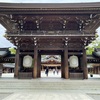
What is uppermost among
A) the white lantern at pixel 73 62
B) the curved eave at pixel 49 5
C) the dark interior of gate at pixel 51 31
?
the curved eave at pixel 49 5

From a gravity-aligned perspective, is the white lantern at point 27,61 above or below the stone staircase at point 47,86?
above

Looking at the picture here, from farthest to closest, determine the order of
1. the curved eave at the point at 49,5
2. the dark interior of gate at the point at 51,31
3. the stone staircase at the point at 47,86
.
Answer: the dark interior of gate at the point at 51,31
the curved eave at the point at 49,5
the stone staircase at the point at 47,86

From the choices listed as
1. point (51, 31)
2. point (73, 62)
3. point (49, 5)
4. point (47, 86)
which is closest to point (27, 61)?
point (51, 31)

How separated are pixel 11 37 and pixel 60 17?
15.6ft

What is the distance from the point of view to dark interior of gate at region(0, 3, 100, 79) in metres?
11.4

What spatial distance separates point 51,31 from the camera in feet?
42.9

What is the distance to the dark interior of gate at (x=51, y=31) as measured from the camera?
1144 centimetres

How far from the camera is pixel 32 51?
1372 cm

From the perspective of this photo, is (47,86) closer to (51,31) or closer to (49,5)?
(51,31)

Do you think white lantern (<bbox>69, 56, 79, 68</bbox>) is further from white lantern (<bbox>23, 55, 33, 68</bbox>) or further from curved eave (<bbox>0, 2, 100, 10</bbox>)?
curved eave (<bbox>0, 2, 100, 10</bbox>)

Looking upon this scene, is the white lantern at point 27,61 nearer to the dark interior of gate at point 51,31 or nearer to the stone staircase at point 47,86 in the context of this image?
the dark interior of gate at point 51,31

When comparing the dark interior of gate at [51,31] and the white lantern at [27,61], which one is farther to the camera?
the white lantern at [27,61]

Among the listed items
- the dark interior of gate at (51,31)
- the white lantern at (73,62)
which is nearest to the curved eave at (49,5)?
the dark interior of gate at (51,31)

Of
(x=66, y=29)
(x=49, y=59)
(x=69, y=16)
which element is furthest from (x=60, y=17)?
(x=49, y=59)
